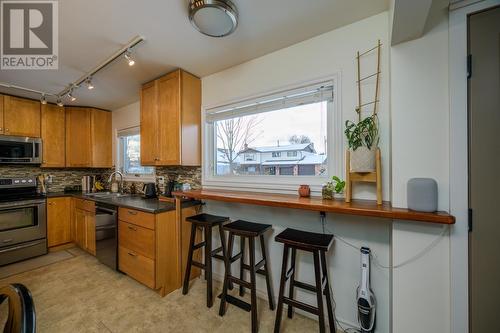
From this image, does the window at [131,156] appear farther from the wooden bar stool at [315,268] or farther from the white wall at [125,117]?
the wooden bar stool at [315,268]

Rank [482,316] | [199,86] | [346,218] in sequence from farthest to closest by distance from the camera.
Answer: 1. [199,86]
2. [346,218]
3. [482,316]

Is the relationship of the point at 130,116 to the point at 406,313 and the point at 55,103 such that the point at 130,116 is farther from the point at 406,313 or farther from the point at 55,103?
the point at 406,313

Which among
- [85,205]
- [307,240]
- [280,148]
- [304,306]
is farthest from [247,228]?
[85,205]

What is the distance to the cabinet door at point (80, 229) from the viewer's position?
119 inches

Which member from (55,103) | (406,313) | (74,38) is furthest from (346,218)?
(55,103)

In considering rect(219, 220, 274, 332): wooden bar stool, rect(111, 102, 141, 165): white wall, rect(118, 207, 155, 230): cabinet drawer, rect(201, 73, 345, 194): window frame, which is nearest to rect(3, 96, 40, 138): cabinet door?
rect(111, 102, 141, 165): white wall

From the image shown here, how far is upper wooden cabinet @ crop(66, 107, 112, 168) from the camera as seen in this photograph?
354 cm

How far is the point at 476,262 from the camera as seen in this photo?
1.09m

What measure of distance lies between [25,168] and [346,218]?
470 centimetres

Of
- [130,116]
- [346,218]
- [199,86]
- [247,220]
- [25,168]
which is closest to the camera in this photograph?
[346,218]

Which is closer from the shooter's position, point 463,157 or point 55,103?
point 463,157

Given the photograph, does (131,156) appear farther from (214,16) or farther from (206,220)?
(214,16)
